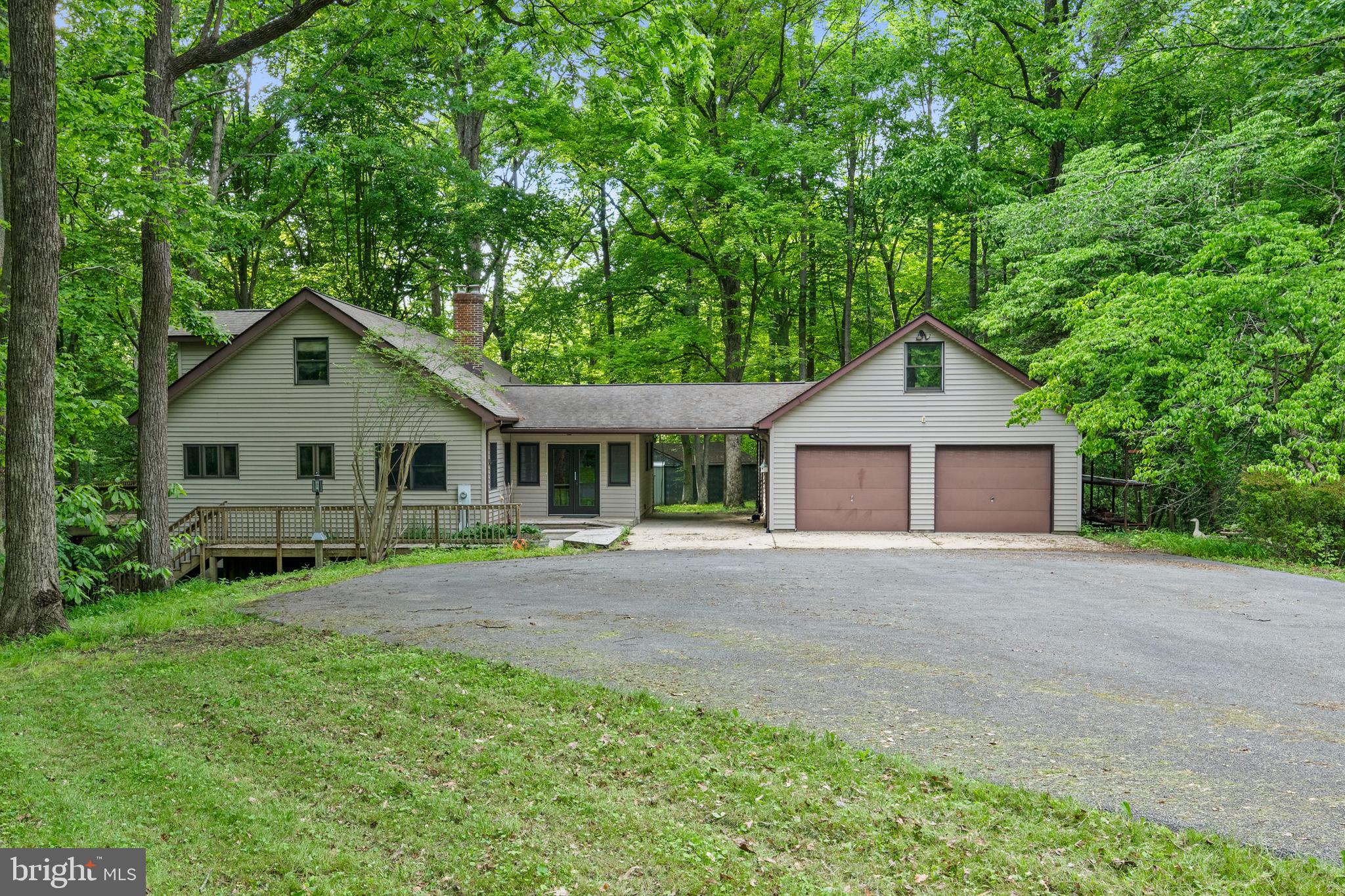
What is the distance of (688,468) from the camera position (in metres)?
32.4

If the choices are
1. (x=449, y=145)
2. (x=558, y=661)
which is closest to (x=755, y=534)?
(x=558, y=661)

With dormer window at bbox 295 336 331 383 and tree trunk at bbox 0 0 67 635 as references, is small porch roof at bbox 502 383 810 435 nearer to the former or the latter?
dormer window at bbox 295 336 331 383

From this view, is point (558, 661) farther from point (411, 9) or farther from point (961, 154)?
point (961, 154)

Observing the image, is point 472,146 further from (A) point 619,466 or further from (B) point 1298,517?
(B) point 1298,517

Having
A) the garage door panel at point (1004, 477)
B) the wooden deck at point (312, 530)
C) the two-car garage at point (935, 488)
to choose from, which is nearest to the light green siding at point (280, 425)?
the wooden deck at point (312, 530)

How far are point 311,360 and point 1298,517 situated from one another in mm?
19763

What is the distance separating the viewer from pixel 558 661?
6.89 metres

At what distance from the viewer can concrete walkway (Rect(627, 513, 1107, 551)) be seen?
16.3 meters

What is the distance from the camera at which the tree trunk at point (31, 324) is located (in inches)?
314

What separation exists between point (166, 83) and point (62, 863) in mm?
11638

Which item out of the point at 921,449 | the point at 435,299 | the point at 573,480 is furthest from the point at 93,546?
the point at 435,299

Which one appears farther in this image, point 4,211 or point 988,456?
point 988,456

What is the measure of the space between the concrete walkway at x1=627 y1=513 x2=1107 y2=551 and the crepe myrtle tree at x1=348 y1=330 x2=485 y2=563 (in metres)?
4.83

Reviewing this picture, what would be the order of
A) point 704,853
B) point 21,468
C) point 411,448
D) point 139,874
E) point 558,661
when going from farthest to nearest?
point 411,448
point 21,468
point 558,661
point 704,853
point 139,874
